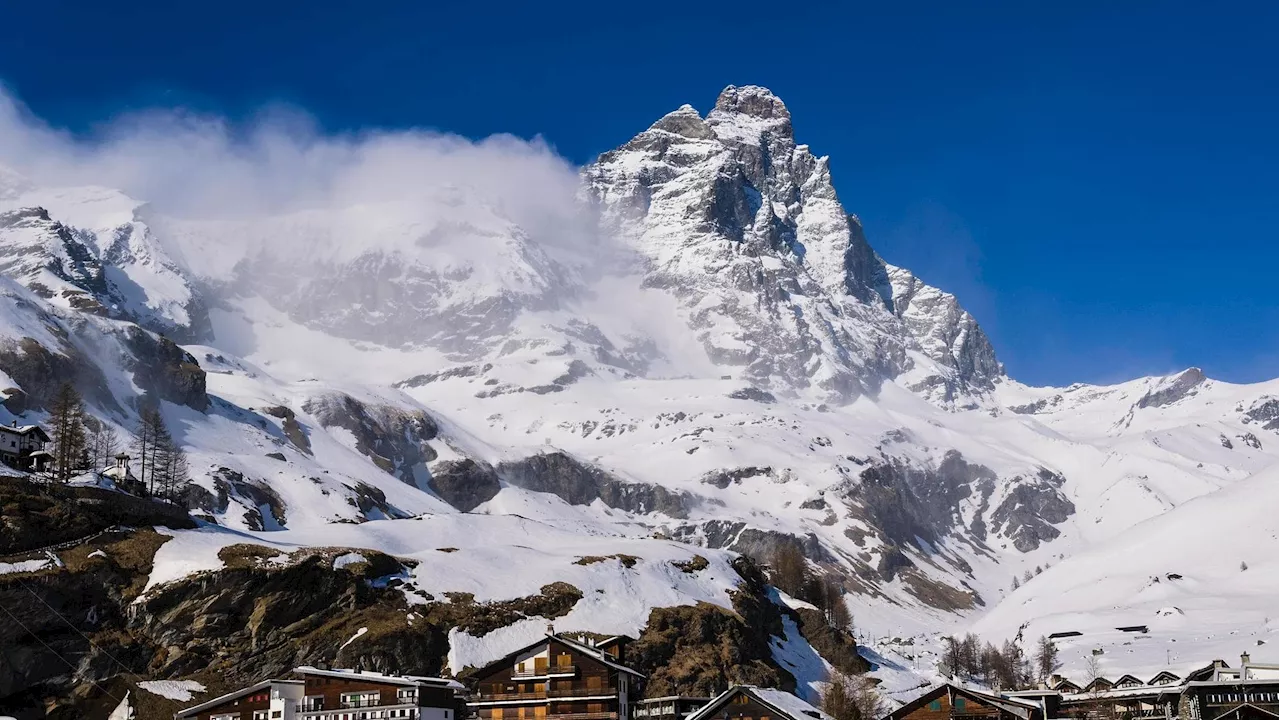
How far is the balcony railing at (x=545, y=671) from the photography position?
120 m

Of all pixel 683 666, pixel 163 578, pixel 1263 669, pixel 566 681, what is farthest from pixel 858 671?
pixel 163 578

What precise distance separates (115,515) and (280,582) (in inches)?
857

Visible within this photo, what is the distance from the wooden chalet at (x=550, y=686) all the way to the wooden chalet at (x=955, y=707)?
2539 centimetres

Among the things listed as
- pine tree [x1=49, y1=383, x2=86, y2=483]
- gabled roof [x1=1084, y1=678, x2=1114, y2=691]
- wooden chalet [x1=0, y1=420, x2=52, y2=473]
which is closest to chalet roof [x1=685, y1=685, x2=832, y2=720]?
gabled roof [x1=1084, y1=678, x2=1114, y2=691]

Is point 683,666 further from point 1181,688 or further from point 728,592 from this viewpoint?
point 1181,688

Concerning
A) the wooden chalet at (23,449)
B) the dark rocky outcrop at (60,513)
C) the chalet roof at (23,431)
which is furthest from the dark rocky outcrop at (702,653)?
the chalet roof at (23,431)

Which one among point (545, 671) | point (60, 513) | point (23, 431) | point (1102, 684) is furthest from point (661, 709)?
point (23, 431)

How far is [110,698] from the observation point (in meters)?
132

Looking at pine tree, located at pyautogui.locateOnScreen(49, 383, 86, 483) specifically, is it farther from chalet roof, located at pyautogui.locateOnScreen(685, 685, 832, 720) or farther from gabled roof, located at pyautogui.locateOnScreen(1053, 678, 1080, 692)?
gabled roof, located at pyautogui.locateOnScreen(1053, 678, 1080, 692)

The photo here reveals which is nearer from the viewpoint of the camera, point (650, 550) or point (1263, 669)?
point (1263, 669)

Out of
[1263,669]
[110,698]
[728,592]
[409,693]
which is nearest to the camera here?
[409,693]

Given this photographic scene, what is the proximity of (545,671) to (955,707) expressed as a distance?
3605 centimetres

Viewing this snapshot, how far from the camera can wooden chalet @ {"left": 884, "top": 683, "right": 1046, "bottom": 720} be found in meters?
116

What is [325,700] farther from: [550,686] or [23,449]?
[23,449]
